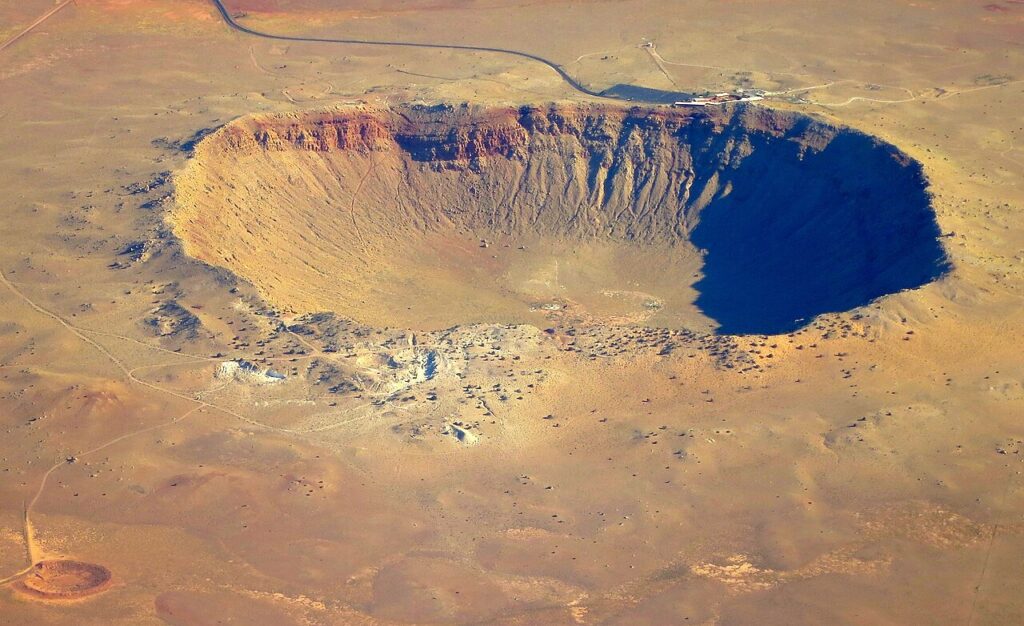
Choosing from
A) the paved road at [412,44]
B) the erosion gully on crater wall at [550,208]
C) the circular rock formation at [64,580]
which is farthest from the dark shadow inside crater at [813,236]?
the circular rock formation at [64,580]

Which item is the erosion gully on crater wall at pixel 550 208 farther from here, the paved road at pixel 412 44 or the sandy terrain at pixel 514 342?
the paved road at pixel 412 44

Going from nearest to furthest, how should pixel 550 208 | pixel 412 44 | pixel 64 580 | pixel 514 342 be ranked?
1. pixel 64 580
2. pixel 514 342
3. pixel 550 208
4. pixel 412 44

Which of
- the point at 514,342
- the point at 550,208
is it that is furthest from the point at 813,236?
the point at 514,342

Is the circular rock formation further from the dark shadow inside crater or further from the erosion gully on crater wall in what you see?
the dark shadow inside crater

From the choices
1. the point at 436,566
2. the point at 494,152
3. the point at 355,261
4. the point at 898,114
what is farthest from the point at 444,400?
the point at 898,114

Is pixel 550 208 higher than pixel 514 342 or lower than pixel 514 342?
higher

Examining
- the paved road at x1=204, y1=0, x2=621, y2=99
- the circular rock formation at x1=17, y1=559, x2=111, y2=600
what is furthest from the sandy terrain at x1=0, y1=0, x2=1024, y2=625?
the paved road at x1=204, y1=0, x2=621, y2=99

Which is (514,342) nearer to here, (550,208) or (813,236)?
(550,208)
